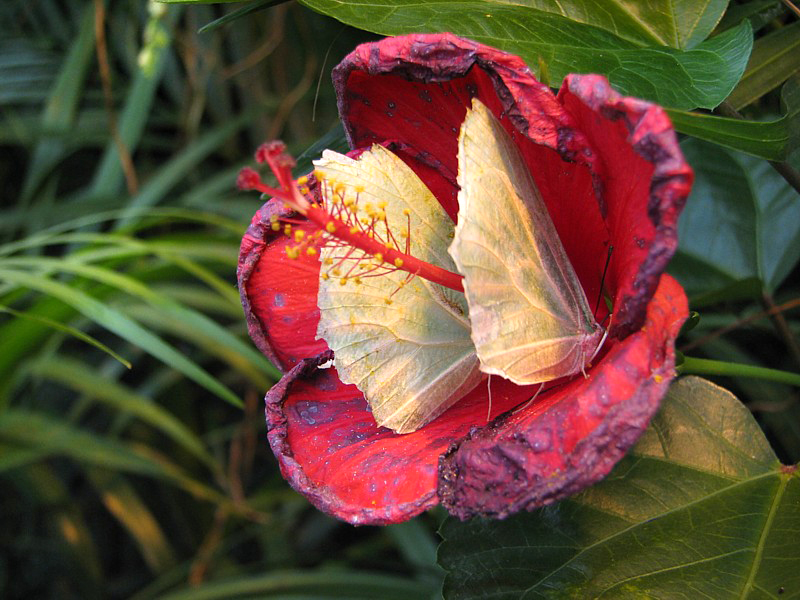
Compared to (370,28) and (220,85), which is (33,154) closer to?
(220,85)

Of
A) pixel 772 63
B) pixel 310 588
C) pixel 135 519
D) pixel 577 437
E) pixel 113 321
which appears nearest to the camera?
pixel 577 437

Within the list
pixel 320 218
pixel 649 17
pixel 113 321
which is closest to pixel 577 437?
pixel 320 218

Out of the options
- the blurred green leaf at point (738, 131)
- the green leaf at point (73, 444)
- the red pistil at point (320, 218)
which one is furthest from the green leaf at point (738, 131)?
the green leaf at point (73, 444)

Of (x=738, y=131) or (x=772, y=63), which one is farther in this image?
(x=772, y=63)

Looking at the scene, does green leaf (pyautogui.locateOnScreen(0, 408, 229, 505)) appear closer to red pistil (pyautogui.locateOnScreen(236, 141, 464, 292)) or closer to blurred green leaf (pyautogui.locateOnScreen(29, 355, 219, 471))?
blurred green leaf (pyautogui.locateOnScreen(29, 355, 219, 471))

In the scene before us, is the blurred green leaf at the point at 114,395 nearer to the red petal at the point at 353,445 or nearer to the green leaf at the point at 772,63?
the red petal at the point at 353,445

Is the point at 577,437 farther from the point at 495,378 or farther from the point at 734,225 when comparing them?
the point at 734,225

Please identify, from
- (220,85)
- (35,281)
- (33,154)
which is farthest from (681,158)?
(33,154)
